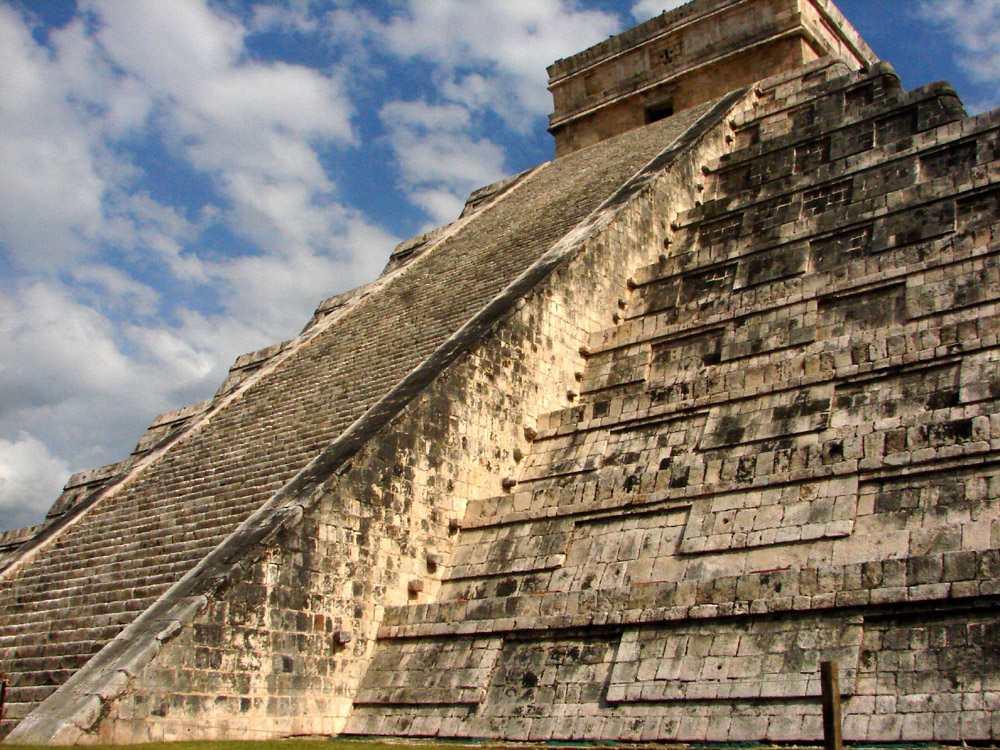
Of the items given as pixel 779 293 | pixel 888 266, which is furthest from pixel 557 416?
pixel 888 266

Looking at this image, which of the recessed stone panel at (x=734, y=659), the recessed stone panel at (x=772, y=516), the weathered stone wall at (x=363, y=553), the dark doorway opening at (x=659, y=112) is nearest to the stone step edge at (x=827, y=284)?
the weathered stone wall at (x=363, y=553)

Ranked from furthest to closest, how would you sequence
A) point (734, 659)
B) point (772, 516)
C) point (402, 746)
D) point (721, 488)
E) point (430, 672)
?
point (430, 672) < point (721, 488) < point (772, 516) < point (402, 746) < point (734, 659)

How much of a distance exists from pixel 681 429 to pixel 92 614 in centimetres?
549

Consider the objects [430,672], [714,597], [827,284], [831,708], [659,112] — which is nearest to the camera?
[831,708]

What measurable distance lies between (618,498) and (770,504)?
54.0 inches

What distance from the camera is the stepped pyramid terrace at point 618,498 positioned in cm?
633

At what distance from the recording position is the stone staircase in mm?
5980

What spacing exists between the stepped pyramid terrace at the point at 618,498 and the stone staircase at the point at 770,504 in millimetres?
25

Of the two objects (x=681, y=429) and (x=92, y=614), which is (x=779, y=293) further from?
(x=92, y=614)

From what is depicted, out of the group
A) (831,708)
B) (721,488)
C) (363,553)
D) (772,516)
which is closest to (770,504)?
(772,516)

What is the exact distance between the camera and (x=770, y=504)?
734cm

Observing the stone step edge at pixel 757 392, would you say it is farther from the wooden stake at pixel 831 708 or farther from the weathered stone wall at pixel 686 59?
the weathered stone wall at pixel 686 59

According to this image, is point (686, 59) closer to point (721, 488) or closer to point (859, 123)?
point (859, 123)

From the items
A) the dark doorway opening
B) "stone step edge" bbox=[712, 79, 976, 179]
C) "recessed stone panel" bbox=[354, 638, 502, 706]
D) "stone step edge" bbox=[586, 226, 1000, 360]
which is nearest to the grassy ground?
"recessed stone panel" bbox=[354, 638, 502, 706]
